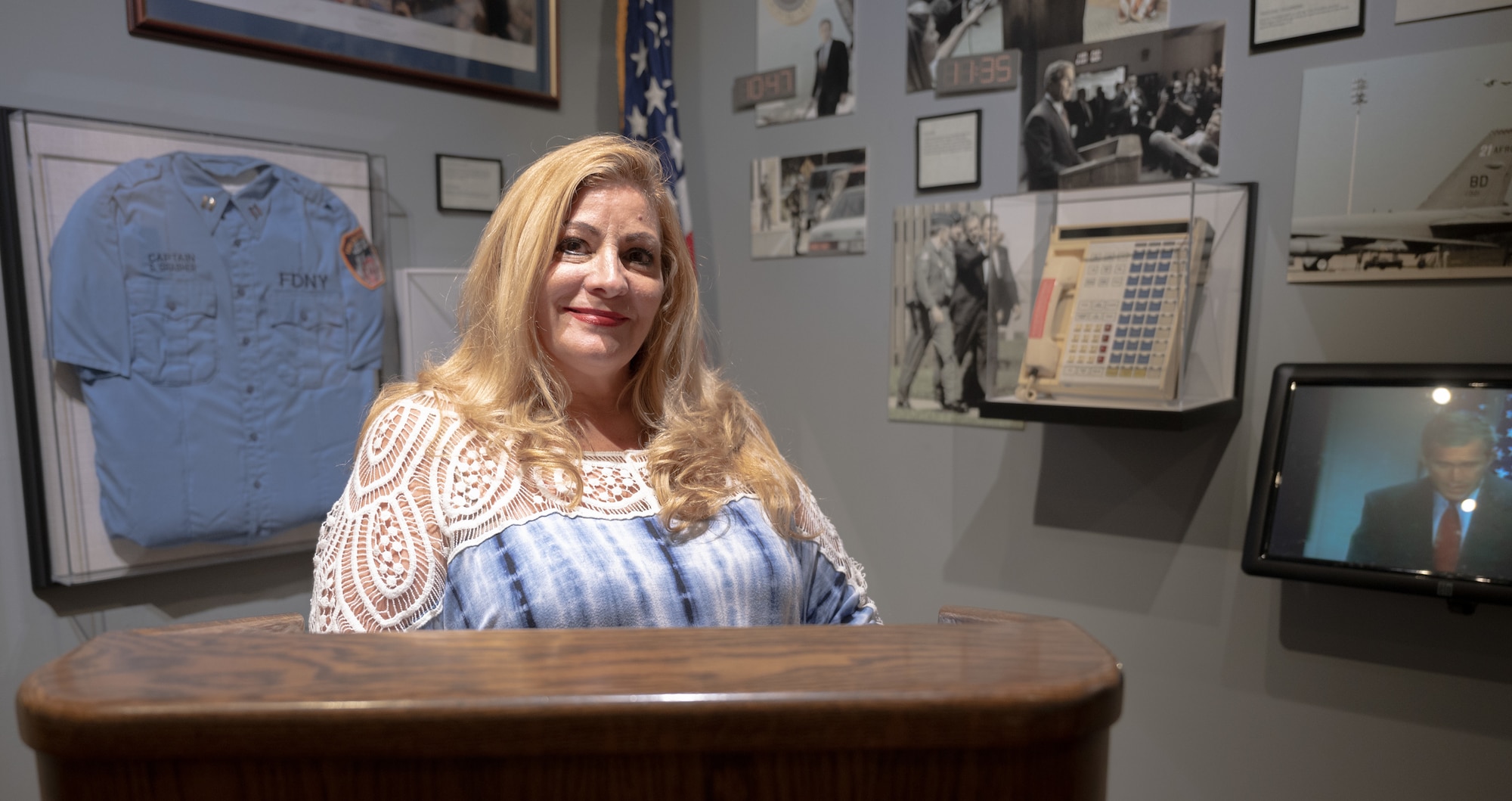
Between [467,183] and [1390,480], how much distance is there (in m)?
2.78

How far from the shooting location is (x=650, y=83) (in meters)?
3.11

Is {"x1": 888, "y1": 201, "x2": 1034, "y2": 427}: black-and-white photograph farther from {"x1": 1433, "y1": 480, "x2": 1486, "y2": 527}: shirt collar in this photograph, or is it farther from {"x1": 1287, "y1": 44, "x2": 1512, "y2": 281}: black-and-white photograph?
{"x1": 1433, "y1": 480, "x2": 1486, "y2": 527}: shirt collar

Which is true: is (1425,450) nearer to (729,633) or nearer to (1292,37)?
(1292,37)

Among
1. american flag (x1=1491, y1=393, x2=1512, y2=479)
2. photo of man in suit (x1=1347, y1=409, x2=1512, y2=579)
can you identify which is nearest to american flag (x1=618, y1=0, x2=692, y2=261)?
photo of man in suit (x1=1347, y1=409, x2=1512, y2=579)

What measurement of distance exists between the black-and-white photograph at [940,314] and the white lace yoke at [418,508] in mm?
1493

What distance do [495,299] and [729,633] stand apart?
110 cm

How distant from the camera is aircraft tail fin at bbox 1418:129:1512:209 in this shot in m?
1.86

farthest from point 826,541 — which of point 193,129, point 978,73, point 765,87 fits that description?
point 193,129

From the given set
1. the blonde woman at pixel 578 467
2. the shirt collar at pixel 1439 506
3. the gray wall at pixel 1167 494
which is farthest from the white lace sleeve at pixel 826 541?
the shirt collar at pixel 1439 506

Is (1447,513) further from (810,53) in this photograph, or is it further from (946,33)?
(810,53)

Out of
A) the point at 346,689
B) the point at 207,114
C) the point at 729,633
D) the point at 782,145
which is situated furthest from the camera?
the point at 782,145

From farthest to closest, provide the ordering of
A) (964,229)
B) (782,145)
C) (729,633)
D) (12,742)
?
(782,145) → (964,229) → (12,742) → (729,633)

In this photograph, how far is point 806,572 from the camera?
155cm

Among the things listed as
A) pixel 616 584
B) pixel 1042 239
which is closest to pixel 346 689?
pixel 616 584
